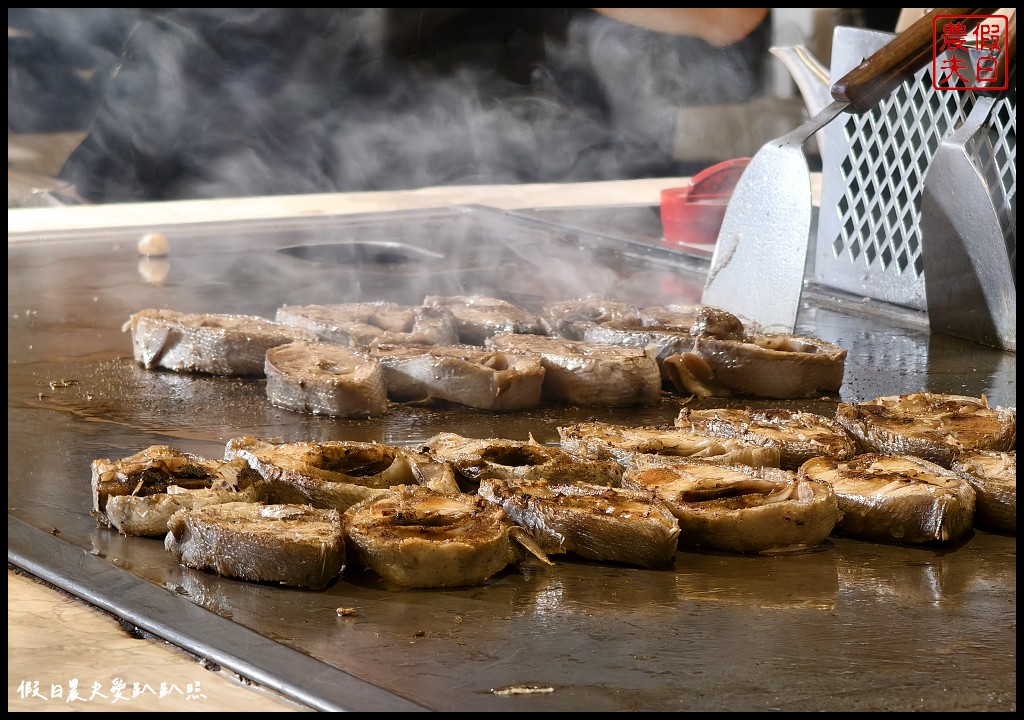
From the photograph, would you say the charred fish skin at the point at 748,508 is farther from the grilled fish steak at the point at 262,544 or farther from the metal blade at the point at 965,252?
the metal blade at the point at 965,252

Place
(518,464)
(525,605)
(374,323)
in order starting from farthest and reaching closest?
(374,323)
(518,464)
(525,605)

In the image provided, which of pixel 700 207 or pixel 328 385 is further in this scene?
pixel 700 207

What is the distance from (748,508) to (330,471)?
1.06 meters

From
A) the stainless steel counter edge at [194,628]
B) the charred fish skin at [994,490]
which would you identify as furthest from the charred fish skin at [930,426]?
the stainless steel counter edge at [194,628]

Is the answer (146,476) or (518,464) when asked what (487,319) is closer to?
(518,464)

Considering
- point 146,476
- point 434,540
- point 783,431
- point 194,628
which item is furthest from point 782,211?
point 194,628

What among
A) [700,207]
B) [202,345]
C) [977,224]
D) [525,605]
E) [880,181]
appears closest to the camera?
[525,605]

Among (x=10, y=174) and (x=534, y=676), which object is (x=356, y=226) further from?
(x=534, y=676)

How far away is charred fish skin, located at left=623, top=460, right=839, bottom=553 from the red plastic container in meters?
4.29

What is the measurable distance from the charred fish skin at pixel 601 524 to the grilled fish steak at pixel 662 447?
398mm

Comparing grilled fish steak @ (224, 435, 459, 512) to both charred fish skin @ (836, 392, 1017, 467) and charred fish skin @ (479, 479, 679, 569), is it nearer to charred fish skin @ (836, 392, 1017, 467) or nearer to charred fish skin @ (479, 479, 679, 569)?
charred fish skin @ (479, 479, 679, 569)

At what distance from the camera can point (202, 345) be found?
179 inches

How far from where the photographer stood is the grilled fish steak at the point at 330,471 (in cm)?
302

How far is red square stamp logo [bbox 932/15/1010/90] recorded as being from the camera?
5.08 metres
